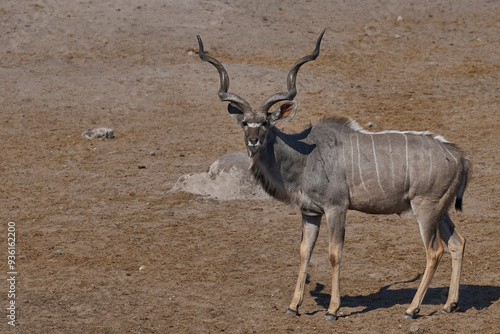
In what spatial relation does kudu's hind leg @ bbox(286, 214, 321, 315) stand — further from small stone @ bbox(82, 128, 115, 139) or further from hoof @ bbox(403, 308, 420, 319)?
small stone @ bbox(82, 128, 115, 139)

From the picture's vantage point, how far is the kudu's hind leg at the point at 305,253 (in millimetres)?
8023

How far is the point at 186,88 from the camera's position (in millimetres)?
16781

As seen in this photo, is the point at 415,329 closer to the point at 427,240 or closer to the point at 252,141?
the point at 427,240

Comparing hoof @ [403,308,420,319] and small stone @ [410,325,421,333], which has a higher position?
small stone @ [410,325,421,333]

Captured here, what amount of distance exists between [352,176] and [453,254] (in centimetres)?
137

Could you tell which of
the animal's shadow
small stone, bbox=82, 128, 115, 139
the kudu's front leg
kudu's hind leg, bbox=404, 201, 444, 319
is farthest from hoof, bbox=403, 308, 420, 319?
small stone, bbox=82, 128, 115, 139

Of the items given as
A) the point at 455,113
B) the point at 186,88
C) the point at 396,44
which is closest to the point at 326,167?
the point at 455,113

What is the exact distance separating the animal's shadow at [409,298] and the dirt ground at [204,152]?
3 cm

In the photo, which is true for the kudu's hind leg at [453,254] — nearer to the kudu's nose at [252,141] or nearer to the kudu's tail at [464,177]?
the kudu's tail at [464,177]

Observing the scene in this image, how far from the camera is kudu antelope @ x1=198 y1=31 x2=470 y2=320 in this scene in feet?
25.4

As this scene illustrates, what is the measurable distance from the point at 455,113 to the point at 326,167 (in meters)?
8.08

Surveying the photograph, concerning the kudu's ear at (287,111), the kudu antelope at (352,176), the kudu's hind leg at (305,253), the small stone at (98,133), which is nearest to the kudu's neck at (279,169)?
the kudu antelope at (352,176)

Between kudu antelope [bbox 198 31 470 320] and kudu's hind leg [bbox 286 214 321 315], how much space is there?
1 centimetres

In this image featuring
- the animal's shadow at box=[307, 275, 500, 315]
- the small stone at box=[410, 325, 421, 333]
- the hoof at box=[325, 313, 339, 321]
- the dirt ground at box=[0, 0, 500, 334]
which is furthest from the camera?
the dirt ground at box=[0, 0, 500, 334]
